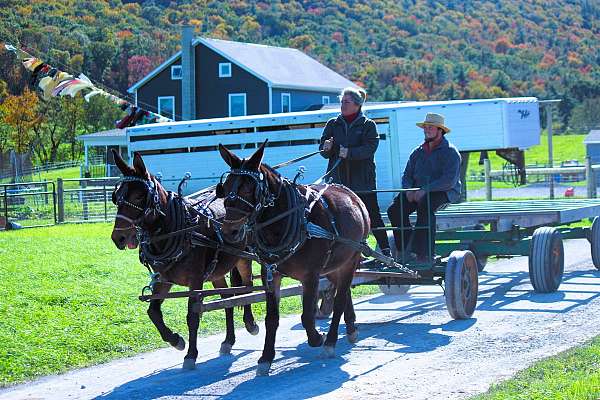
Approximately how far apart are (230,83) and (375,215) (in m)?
44.4

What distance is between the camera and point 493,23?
140 metres

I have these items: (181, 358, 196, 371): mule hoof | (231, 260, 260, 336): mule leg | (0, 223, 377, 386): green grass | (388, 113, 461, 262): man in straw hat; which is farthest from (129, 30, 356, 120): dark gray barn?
(181, 358, 196, 371): mule hoof

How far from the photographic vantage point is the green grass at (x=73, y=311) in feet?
34.0

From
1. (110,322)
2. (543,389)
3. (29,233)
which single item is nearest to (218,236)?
(110,322)

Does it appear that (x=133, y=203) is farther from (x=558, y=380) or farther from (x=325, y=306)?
(x=325, y=306)

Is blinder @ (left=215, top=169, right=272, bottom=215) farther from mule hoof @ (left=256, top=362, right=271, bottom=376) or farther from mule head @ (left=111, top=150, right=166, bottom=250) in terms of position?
mule hoof @ (left=256, top=362, right=271, bottom=376)

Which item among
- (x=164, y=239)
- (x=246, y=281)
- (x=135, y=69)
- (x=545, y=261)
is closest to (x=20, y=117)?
(x=135, y=69)

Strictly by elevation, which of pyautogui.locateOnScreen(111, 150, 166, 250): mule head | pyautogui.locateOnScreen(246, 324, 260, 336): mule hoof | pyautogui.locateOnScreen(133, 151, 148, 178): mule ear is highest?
pyautogui.locateOnScreen(133, 151, 148, 178): mule ear

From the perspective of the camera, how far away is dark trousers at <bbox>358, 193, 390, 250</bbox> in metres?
11.8

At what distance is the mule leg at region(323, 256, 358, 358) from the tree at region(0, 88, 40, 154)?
174ft

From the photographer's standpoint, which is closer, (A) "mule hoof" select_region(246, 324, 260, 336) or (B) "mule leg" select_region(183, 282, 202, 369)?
(B) "mule leg" select_region(183, 282, 202, 369)

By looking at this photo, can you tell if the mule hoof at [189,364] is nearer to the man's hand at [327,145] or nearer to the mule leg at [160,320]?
the mule leg at [160,320]

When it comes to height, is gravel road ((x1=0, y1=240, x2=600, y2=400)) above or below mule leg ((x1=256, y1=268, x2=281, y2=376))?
below

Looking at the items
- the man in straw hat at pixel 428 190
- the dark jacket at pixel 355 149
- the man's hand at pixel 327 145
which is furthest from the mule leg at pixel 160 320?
the man in straw hat at pixel 428 190
